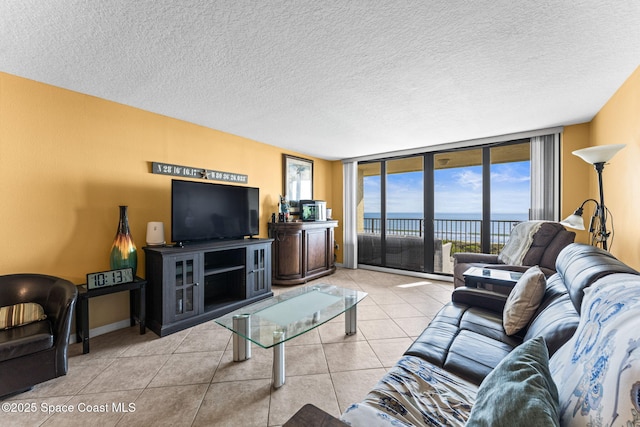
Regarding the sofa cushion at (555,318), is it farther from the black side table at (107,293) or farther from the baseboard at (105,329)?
the baseboard at (105,329)

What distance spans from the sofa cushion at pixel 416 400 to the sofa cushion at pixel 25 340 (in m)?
2.13

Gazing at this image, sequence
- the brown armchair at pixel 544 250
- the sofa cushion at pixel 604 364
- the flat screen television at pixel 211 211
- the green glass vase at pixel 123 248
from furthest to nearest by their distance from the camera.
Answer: the flat screen television at pixel 211 211
the brown armchair at pixel 544 250
the green glass vase at pixel 123 248
the sofa cushion at pixel 604 364

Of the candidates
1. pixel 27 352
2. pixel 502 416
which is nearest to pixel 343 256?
pixel 27 352

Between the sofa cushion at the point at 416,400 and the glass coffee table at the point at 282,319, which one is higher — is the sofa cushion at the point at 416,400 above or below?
above

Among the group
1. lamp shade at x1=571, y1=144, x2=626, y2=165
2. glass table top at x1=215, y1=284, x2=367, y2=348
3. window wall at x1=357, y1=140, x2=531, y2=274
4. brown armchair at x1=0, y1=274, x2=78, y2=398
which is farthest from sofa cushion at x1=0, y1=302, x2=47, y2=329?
window wall at x1=357, y1=140, x2=531, y2=274

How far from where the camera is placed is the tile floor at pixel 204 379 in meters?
1.54

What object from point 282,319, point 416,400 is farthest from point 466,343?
point 282,319

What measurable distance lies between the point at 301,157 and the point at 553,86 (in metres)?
3.65

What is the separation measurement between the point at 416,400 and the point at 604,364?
0.67 metres

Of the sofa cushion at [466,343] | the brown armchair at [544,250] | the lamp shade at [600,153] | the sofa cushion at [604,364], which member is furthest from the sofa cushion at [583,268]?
the brown armchair at [544,250]

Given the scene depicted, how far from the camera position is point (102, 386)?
1.79 meters

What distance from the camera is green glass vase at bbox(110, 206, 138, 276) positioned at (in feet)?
8.10

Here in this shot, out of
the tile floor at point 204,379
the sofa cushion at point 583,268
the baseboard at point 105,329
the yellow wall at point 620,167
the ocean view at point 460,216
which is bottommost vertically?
the tile floor at point 204,379

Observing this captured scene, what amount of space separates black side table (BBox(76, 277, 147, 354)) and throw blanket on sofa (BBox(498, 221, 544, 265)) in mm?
4067
